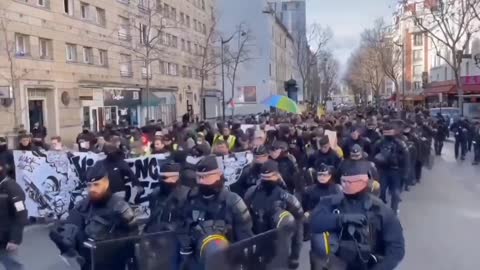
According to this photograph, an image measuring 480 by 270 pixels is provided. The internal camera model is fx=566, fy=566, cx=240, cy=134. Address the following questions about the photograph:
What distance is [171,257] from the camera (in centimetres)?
516

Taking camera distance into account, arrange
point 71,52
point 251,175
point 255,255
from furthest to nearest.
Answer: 1. point 71,52
2. point 251,175
3. point 255,255

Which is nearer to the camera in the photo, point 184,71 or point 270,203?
point 270,203

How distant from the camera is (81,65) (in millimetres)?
30156

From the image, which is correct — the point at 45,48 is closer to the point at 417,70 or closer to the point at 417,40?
the point at 417,40

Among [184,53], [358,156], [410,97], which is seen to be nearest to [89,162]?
[358,156]

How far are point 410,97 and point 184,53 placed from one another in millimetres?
34801

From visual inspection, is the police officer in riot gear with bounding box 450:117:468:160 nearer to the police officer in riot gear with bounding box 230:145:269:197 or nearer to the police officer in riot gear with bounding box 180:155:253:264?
the police officer in riot gear with bounding box 230:145:269:197

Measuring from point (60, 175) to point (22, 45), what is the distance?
55.2 feet

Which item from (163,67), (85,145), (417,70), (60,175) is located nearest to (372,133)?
(85,145)

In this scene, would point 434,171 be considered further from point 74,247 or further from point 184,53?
point 184,53

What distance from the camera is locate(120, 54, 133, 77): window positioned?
118 feet

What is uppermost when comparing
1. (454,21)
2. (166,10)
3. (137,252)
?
(166,10)

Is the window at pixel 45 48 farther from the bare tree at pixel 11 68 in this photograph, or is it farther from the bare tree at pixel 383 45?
the bare tree at pixel 383 45

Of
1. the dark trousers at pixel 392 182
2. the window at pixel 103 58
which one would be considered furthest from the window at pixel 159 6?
the dark trousers at pixel 392 182
